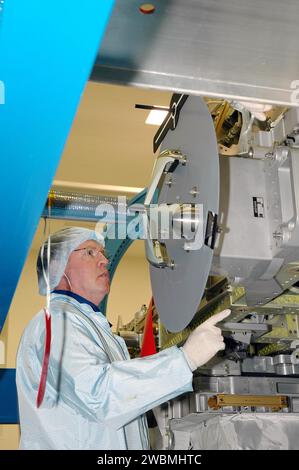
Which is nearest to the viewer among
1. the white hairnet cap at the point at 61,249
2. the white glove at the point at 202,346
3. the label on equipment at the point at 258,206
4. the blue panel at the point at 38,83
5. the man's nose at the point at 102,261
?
the blue panel at the point at 38,83

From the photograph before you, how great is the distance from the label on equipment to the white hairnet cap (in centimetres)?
92

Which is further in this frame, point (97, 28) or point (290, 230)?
point (290, 230)

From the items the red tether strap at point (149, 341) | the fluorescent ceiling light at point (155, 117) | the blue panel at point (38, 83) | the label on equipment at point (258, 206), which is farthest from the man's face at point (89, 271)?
the fluorescent ceiling light at point (155, 117)

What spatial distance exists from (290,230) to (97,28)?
0.87 m

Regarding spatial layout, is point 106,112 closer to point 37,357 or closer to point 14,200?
point 37,357

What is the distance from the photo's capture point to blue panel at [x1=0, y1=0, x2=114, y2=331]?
669 mm

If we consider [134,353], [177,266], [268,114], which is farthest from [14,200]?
[134,353]

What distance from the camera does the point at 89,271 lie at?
225cm

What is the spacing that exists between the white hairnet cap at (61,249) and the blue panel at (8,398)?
0.53m

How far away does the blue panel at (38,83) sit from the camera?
67 centimetres

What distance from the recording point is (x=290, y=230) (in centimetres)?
142

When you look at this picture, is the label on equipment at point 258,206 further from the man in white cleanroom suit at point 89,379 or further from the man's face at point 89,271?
the man's face at point 89,271

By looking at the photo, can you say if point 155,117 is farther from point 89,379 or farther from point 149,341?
point 89,379

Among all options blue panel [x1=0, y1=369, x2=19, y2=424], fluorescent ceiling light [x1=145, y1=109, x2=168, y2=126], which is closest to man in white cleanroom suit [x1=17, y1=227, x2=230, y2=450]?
blue panel [x1=0, y1=369, x2=19, y2=424]
